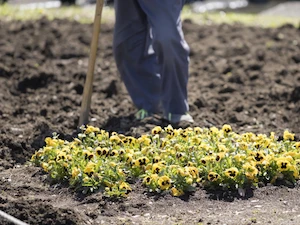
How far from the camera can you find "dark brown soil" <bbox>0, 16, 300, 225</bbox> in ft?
17.9

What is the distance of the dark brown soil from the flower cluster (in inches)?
3.6

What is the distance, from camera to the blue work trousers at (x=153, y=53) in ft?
23.2

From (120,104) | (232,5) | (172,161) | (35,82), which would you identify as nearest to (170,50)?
(120,104)

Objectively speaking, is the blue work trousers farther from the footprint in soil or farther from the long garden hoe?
the footprint in soil

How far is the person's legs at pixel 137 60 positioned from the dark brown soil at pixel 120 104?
0.25 metres

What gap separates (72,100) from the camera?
26.9ft

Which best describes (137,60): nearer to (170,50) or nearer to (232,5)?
(170,50)

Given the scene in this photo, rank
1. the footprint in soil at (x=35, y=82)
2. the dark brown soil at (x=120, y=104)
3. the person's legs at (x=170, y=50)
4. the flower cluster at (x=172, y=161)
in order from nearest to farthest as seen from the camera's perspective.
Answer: the dark brown soil at (x=120, y=104) < the flower cluster at (x=172, y=161) < the person's legs at (x=170, y=50) < the footprint in soil at (x=35, y=82)

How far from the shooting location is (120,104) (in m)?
8.17

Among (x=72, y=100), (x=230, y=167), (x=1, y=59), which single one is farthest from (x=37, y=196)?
(x=1, y=59)

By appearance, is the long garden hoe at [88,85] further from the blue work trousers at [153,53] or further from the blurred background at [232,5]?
the blurred background at [232,5]

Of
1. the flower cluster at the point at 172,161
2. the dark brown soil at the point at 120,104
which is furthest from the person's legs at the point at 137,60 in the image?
the flower cluster at the point at 172,161

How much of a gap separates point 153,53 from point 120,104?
2.17ft

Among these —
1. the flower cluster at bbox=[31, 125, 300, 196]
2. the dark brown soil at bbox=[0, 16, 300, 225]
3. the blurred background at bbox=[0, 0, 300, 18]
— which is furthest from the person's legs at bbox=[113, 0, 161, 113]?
the blurred background at bbox=[0, 0, 300, 18]
